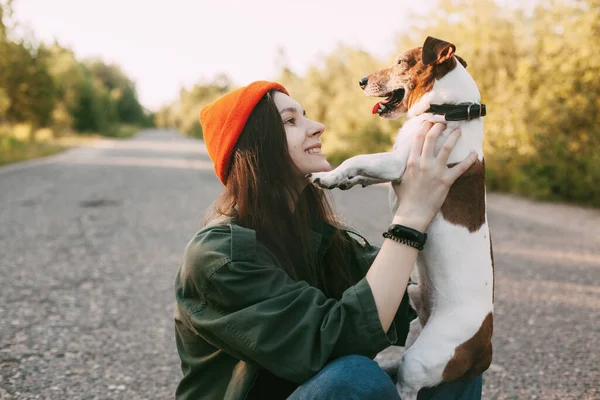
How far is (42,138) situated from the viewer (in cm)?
2864

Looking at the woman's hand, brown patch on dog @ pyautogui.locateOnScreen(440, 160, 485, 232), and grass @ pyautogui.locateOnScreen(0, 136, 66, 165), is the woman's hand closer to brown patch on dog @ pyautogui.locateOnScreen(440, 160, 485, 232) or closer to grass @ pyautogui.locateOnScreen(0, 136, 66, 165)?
brown patch on dog @ pyautogui.locateOnScreen(440, 160, 485, 232)

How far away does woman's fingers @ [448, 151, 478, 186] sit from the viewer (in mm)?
1856

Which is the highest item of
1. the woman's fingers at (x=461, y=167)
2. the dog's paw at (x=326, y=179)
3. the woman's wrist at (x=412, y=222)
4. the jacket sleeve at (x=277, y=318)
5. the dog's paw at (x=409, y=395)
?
the woman's fingers at (x=461, y=167)

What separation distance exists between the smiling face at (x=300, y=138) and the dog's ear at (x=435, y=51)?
1.61 feet

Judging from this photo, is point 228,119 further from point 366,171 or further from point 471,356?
point 471,356

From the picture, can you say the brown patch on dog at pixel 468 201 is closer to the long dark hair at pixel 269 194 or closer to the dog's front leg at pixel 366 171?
the dog's front leg at pixel 366 171

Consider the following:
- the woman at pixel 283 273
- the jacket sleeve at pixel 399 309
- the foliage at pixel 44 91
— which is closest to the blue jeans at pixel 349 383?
the woman at pixel 283 273

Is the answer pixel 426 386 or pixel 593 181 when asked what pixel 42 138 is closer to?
pixel 593 181

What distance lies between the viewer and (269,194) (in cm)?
195

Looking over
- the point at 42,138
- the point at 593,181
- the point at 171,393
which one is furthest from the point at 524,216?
the point at 42,138

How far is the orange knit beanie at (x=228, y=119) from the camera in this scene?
6.37 feet

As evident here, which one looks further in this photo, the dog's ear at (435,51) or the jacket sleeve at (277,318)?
the dog's ear at (435,51)

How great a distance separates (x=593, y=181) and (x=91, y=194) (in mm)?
9081

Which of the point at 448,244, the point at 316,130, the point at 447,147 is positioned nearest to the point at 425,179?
Result: the point at 447,147
